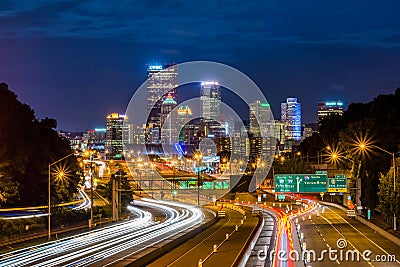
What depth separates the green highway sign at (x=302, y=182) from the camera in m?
87.9

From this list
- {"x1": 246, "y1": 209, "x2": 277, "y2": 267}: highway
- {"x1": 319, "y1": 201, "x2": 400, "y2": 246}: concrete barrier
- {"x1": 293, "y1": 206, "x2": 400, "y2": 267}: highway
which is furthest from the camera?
{"x1": 319, "y1": 201, "x2": 400, "y2": 246}: concrete barrier

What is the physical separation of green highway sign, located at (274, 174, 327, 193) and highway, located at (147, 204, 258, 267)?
607 cm

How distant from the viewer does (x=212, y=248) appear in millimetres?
59875

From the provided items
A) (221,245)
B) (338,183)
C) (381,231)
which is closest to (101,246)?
(221,245)

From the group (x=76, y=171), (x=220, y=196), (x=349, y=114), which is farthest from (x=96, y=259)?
(x=349, y=114)

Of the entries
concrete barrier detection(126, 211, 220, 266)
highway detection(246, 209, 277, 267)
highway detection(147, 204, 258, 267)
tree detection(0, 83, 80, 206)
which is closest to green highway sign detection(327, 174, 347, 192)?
highway detection(246, 209, 277, 267)

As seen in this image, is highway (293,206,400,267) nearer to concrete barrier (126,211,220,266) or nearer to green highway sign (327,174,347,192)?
green highway sign (327,174,347,192)

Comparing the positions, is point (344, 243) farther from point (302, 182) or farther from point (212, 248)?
point (302, 182)

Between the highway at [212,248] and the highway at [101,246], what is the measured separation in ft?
8.60

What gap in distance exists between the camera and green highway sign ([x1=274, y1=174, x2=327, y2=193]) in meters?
87.9

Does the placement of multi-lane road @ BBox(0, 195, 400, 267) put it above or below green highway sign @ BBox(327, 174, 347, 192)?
below

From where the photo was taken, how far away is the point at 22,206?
93.1 metres

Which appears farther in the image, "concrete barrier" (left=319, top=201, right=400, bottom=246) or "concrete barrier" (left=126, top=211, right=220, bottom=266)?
"concrete barrier" (left=319, top=201, right=400, bottom=246)

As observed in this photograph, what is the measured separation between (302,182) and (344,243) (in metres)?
27.2
